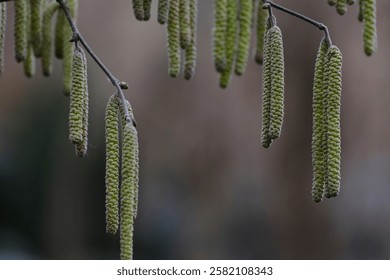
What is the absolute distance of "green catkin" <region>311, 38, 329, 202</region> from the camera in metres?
1.22

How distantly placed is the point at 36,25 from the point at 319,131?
633mm

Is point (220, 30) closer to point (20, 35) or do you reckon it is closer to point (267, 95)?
point (267, 95)

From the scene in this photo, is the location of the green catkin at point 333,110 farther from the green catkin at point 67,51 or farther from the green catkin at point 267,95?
the green catkin at point 67,51

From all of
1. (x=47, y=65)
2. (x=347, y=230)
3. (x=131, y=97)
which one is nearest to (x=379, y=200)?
(x=347, y=230)

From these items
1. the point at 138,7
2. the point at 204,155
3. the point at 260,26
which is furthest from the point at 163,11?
the point at 204,155

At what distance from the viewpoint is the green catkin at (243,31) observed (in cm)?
142

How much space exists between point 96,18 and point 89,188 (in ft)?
3.63

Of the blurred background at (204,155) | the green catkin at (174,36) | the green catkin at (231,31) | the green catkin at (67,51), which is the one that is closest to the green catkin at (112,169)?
the green catkin at (174,36)

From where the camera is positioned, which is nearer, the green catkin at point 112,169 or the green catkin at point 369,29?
the green catkin at point 112,169

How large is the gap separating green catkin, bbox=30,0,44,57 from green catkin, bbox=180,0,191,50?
0.36 metres

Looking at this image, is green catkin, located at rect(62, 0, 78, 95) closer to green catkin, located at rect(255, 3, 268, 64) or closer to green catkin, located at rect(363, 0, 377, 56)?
green catkin, located at rect(255, 3, 268, 64)


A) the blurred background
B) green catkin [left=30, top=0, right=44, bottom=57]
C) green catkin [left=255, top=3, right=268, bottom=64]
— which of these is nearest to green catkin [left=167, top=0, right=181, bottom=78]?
green catkin [left=255, top=3, right=268, bottom=64]

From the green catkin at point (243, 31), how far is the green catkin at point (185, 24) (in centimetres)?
11

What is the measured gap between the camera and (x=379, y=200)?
4.99 metres
